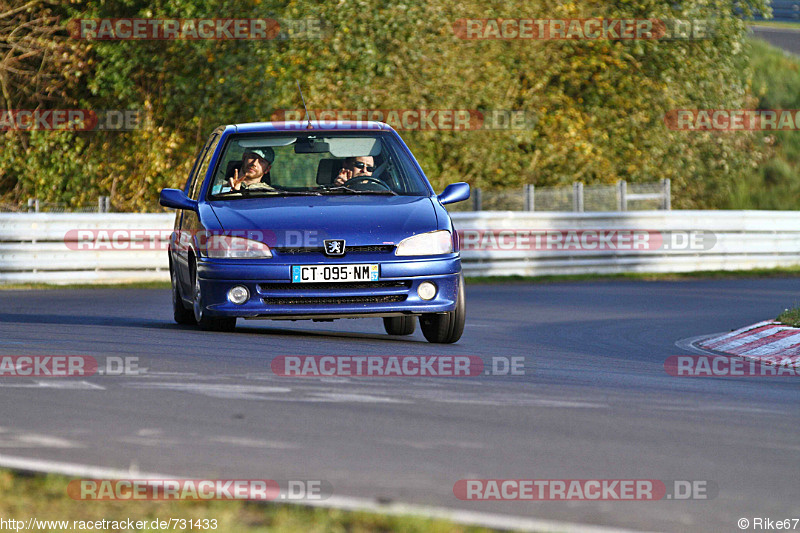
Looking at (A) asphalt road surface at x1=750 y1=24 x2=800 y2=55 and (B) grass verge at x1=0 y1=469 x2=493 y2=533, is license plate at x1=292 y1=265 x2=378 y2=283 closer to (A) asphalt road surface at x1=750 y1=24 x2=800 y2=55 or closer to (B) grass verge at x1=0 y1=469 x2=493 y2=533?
(B) grass verge at x1=0 y1=469 x2=493 y2=533

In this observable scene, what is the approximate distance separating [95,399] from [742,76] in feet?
102

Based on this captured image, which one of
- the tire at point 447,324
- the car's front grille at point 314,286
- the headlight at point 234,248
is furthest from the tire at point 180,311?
the tire at point 447,324

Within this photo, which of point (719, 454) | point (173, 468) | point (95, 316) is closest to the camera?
point (173, 468)

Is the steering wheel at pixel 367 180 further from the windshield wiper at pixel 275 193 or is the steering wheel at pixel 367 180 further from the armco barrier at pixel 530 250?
the armco barrier at pixel 530 250

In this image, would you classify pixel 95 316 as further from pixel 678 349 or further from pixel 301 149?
pixel 678 349

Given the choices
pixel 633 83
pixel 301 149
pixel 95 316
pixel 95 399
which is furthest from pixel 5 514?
pixel 633 83

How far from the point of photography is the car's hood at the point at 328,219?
32.9 ft

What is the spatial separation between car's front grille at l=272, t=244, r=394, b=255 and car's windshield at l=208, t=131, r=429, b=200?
903 mm

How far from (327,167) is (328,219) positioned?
4.10 feet

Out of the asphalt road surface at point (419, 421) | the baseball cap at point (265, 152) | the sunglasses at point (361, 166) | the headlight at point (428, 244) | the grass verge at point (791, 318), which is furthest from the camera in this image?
the grass verge at point (791, 318)

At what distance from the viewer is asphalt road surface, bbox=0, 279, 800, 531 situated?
5.27 m

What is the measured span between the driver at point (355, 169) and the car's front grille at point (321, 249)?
3.93 feet

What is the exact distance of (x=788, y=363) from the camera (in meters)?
10.4

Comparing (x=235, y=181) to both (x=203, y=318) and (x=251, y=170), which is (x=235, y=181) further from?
(x=203, y=318)
